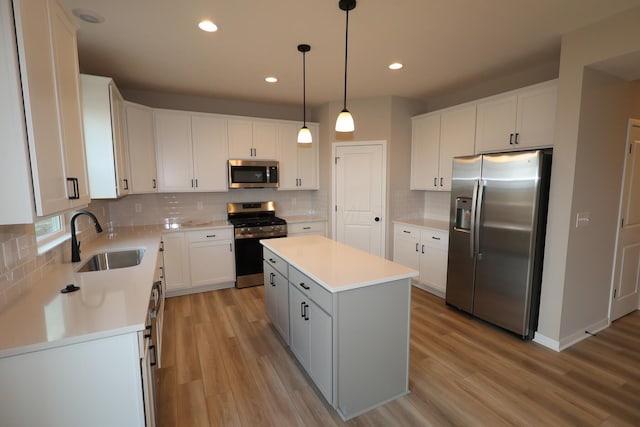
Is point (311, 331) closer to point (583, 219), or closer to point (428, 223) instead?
point (583, 219)

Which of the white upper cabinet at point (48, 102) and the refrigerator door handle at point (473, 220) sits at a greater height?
the white upper cabinet at point (48, 102)

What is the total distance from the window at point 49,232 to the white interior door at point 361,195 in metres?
3.18

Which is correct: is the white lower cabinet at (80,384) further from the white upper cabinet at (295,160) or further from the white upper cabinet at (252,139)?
the white upper cabinet at (295,160)

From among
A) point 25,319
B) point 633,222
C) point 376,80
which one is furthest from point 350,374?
point 633,222

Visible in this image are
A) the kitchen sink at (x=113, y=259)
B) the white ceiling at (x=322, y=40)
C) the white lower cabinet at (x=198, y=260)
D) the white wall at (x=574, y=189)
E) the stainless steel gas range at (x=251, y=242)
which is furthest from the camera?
the stainless steel gas range at (x=251, y=242)

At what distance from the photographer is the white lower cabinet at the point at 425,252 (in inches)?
146

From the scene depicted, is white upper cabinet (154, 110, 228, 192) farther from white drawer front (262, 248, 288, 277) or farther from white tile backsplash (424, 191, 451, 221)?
white tile backsplash (424, 191, 451, 221)

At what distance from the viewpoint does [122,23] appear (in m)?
2.24

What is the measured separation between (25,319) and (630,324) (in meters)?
4.93

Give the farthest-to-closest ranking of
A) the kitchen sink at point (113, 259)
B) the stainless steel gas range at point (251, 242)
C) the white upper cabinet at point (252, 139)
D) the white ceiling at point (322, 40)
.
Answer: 1. the white upper cabinet at point (252, 139)
2. the stainless steel gas range at point (251, 242)
3. the kitchen sink at point (113, 259)
4. the white ceiling at point (322, 40)

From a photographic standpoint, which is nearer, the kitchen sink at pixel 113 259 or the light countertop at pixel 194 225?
the kitchen sink at pixel 113 259

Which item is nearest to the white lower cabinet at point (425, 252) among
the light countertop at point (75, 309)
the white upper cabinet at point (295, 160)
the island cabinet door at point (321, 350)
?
the white upper cabinet at point (295, 160)

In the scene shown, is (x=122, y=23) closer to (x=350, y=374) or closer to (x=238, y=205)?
(x=238, y=205)

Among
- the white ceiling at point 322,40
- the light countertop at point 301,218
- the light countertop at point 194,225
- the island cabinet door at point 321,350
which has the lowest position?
the island cabinet door at point 321,350
